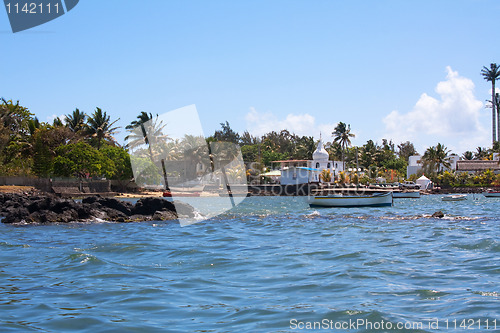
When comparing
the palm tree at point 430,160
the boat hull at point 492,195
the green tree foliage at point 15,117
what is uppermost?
the green tree foliage at point 15,117

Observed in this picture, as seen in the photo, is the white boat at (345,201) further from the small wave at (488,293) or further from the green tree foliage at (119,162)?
the small wave at (488,293)

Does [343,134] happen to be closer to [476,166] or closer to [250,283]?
[476,166]

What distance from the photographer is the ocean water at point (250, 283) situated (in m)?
7.49

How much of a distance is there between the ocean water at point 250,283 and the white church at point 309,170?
5580 centimetres

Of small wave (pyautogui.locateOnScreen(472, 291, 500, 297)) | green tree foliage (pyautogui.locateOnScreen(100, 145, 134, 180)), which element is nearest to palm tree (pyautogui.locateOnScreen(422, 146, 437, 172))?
green tree foliage (pyautogui.locateOnScreen(100, 145, 134, 180))

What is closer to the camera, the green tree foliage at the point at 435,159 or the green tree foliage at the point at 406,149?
the green tree foliage at the point at 435,159

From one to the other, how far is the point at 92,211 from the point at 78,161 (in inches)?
1345

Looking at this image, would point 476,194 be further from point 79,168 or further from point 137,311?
point 137,311

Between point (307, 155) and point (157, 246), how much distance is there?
8020 centimetres

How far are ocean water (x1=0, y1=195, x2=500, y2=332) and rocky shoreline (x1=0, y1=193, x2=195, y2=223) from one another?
660 centimetres

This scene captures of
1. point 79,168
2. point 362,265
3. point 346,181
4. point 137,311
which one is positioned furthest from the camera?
point 346,181

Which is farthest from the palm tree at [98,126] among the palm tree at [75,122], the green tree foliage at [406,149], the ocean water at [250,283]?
the green tree foliage at [406,149]

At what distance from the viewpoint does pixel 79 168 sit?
58.6m

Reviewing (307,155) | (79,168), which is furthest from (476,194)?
(79,168)
